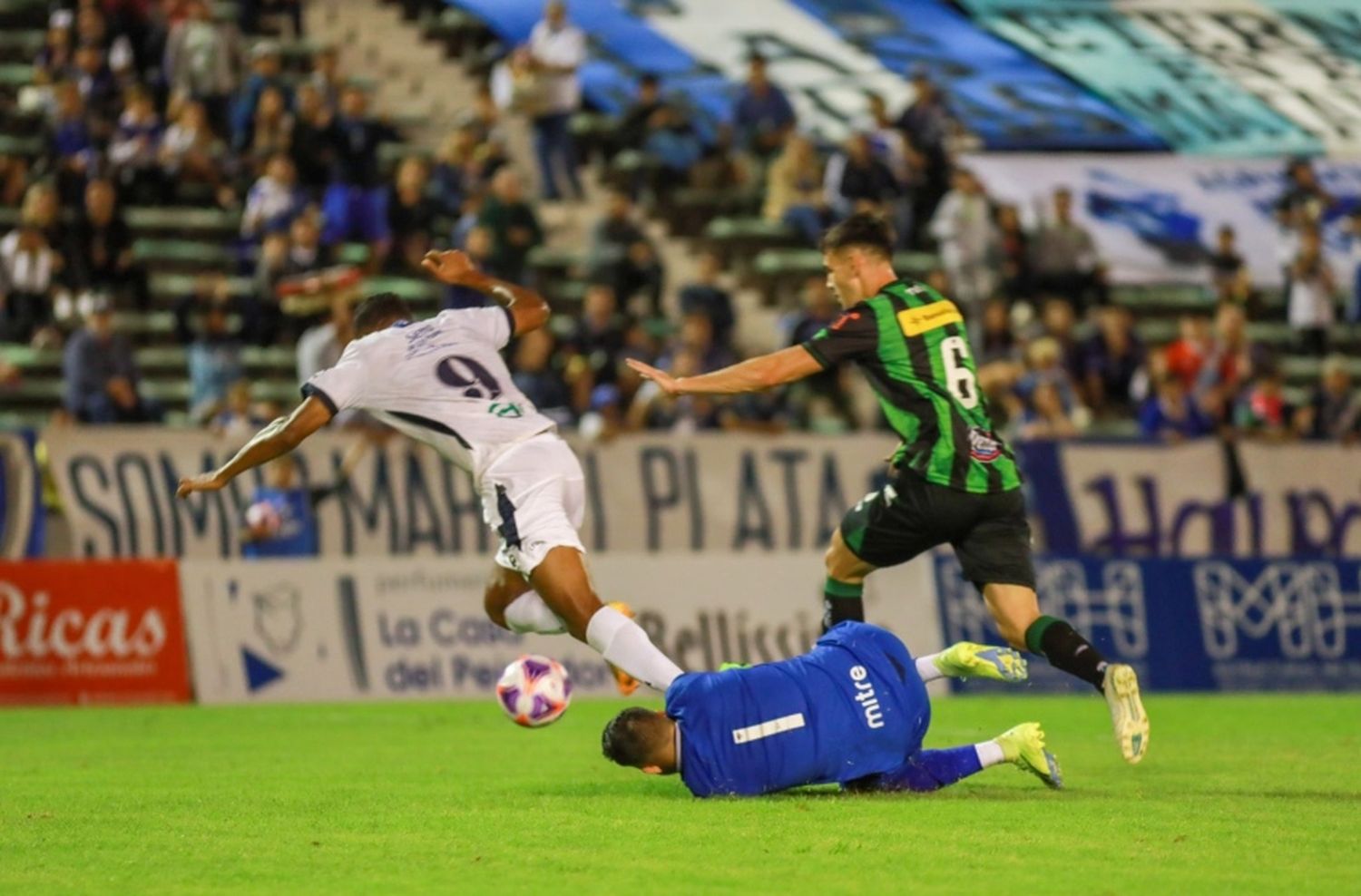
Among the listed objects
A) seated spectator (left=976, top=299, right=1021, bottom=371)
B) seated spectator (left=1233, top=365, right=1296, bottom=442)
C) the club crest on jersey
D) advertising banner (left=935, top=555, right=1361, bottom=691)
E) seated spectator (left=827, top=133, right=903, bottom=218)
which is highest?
the club crest on jersey

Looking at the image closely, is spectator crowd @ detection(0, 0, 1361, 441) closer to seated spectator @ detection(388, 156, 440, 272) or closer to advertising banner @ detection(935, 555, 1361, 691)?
seated spectator @ detection(388, 156, 440, 272)

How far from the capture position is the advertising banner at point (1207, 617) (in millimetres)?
19066

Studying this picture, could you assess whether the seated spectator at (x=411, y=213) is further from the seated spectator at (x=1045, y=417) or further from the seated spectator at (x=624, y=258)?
the seated spectator at (x=1045, y=417)

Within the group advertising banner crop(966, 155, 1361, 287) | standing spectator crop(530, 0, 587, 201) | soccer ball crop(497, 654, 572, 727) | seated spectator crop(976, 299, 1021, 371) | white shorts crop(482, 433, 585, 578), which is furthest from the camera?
advertising banner crop(966, 155, 1361, 287)

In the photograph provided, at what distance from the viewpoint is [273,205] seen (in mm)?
22234

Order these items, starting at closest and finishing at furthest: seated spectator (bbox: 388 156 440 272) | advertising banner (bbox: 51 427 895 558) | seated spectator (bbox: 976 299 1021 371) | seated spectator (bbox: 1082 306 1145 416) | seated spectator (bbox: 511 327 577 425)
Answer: advertising banner (bbox: 51 427 895 558) → seated spectator (bbox: 511 327 577 425) → seated spectator (bbox: 976 299 1021 371) → seated spectator (bbox: 388 156 440 272) → seated spectator (bbox: 1082 306 1145 416)

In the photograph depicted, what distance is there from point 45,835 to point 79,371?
1160 centimetres

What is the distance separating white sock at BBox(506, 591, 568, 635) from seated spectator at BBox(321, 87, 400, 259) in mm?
10863

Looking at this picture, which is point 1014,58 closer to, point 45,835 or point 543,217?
point 543,217

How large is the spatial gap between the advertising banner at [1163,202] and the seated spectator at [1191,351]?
2718mm

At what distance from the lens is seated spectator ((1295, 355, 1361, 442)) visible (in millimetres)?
22844

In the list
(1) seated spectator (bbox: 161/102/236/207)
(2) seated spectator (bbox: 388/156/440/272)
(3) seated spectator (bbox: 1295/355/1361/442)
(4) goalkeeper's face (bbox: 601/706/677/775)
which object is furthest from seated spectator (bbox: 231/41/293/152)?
(4) goalkeeper's face (bbox: 601/706/677/775)

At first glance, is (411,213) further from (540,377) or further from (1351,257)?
(1351,257)

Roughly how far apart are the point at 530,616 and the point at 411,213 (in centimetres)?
1114
